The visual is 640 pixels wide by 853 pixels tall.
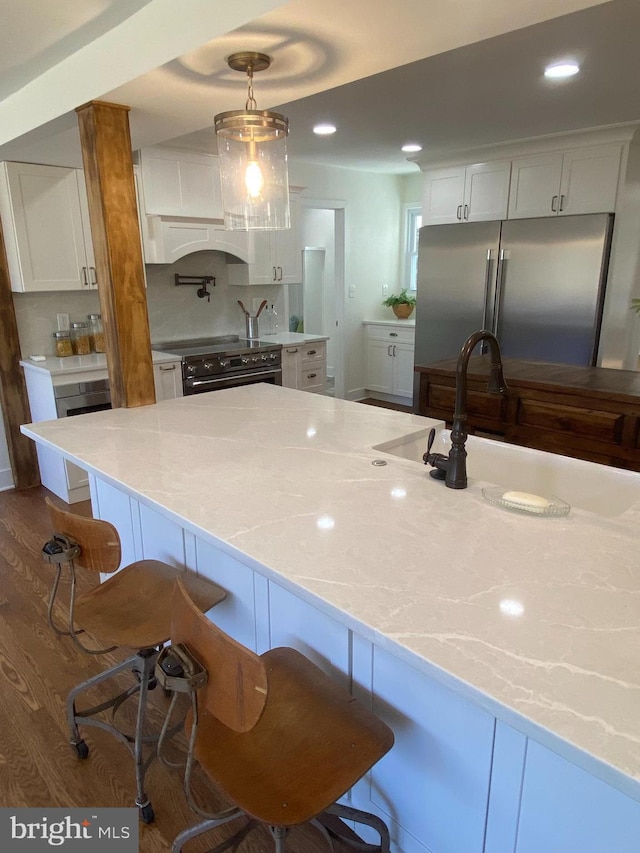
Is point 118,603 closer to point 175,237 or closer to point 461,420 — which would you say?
point 461,420

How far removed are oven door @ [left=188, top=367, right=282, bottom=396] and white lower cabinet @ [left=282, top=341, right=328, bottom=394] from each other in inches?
4.2

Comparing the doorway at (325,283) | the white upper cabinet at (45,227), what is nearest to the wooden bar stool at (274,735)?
the white upper cabinet at (45,227)

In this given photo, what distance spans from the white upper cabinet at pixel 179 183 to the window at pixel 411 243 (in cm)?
265

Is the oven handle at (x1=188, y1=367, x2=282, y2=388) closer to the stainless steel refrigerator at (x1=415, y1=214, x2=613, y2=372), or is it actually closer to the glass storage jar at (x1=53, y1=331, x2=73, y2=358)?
the glass storage jar at (x1=53, y1=331, x2=73, y2=358)

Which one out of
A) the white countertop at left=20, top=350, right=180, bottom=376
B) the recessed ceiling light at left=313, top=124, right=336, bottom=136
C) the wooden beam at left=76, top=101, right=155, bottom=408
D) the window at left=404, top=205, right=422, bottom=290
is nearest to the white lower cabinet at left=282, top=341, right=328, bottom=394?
the white countertop at left=20, top=350, right=180, bottom=376

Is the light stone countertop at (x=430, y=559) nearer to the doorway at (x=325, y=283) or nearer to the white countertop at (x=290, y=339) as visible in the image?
the white countertop at (x=290, y=339)

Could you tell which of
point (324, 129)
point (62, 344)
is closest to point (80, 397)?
point (62, 344)

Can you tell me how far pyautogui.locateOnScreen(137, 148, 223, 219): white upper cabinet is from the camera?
3973 mm

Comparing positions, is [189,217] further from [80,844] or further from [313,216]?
[80,844]

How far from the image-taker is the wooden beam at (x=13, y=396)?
380 cm

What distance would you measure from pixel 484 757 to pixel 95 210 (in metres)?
2.31

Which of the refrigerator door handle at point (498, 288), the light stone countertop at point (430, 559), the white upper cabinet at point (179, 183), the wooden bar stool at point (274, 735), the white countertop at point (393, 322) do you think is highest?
the white upper cabinet at point (179, 183)

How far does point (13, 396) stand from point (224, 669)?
139 inches

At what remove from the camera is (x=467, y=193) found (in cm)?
470
